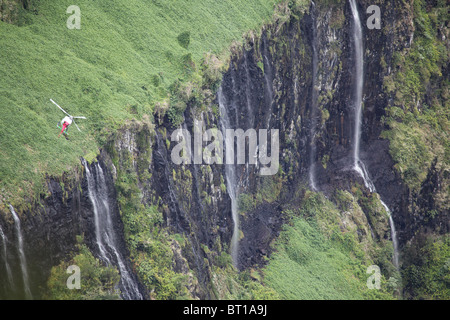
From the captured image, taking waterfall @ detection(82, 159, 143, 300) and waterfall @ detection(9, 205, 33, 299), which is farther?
waterfall @ detection(82, 159, 143, 300)

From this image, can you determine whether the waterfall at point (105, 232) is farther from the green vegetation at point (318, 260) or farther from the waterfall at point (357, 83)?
the waterfall at point (357, 83)

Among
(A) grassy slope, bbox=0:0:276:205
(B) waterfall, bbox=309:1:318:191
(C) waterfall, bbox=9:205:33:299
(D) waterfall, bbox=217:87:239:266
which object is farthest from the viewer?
(B) waterfall, bbox=309:1:318:191

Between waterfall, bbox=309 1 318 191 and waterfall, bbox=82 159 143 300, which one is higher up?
waterfall, bbox=309 1 318 191

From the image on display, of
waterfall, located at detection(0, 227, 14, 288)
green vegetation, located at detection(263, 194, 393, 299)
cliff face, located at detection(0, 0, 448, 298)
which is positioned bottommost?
green vegetation, located at detection(263, 194, 393, 299)

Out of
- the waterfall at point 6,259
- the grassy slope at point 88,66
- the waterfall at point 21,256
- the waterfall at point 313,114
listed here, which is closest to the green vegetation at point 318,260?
the waterfall at point 313,114

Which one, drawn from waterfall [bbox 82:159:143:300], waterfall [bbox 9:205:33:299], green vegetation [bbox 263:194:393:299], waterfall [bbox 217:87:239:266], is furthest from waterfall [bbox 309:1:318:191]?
waterfall [bbox 9:205:33:299]

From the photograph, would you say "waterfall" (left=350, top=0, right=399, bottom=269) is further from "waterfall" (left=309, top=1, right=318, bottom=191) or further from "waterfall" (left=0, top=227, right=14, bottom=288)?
"waterfall" (left=0, top=227, right=14, bottom=288)
